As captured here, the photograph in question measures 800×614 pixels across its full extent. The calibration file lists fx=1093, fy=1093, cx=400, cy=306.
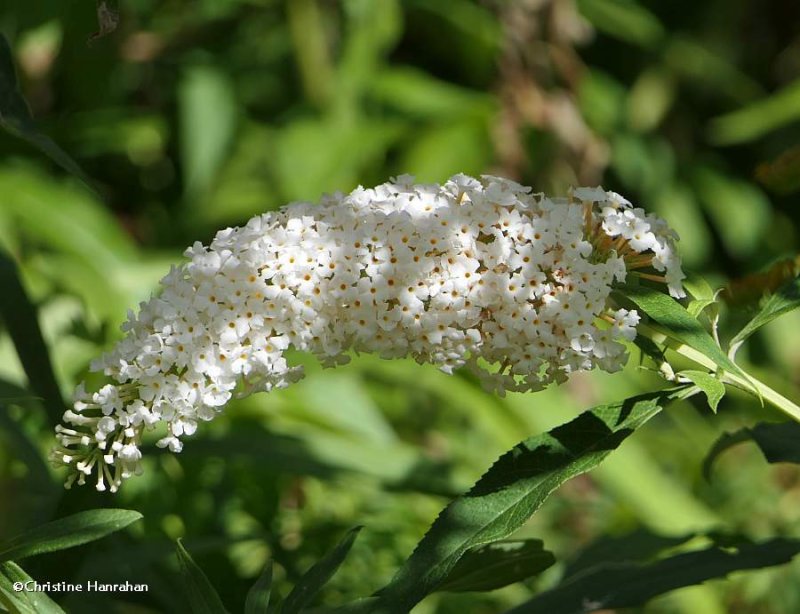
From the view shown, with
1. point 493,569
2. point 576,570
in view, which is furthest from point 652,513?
point 493,569

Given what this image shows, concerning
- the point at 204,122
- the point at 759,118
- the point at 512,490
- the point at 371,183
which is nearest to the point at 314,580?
the point at 512,490

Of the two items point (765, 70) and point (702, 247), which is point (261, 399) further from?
point (765, 70)

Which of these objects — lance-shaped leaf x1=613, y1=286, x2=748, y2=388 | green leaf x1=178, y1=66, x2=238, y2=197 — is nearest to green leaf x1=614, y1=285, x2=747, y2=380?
lance-shaped leaf x1=613, y1=286, x2=748, y2=388

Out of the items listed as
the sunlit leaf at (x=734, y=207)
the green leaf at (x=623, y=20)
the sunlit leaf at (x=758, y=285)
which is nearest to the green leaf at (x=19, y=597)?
the sunlit leaf at (x=758, y=285)

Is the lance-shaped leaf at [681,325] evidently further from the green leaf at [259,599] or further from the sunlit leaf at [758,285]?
the green leaf at [259,599]

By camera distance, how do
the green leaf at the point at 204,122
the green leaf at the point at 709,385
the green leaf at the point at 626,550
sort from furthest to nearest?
1. the green leaf at the point at 204,122
2. the green leaf at the point at 626,550
3. the green leaf at the point at 709,385

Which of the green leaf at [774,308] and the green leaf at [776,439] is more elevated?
the green leaf at [774,308]
